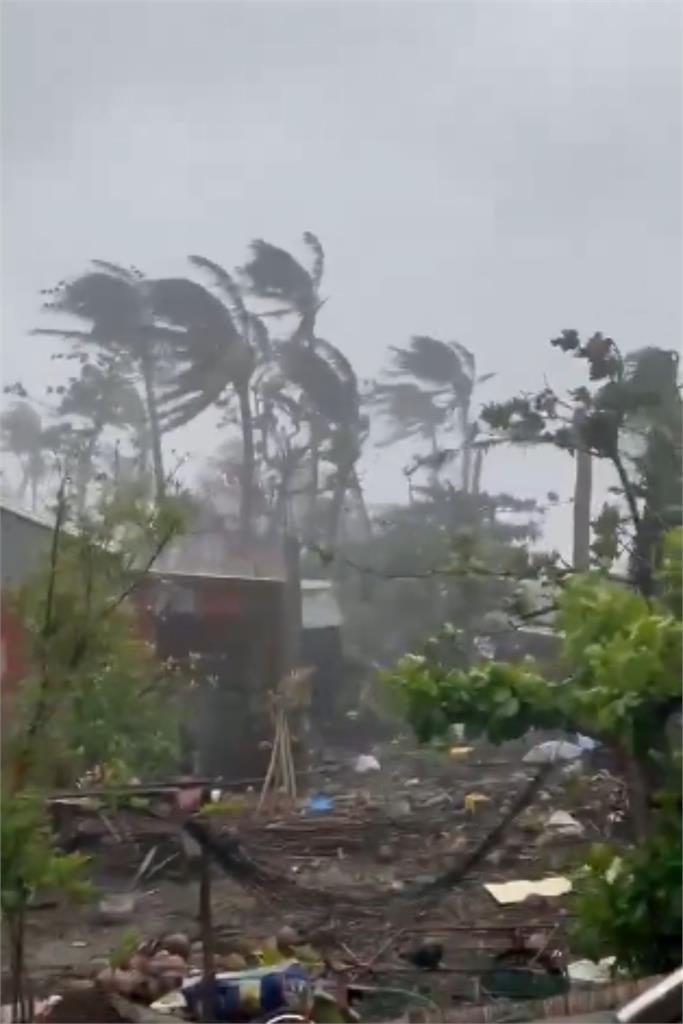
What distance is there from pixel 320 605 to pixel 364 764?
0.18m

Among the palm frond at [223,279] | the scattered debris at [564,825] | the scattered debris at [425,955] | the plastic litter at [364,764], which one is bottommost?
the scattered debris at [425,955]

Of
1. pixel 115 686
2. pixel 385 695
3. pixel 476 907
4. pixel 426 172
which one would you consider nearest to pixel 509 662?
pixel 385 695

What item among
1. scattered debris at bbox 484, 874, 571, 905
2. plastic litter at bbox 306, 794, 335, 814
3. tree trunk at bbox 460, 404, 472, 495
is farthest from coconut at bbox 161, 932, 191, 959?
tree trunk at bbox 460, 404, 472, 495

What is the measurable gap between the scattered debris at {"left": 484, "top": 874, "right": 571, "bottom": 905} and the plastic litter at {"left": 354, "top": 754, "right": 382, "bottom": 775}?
19 centimetres

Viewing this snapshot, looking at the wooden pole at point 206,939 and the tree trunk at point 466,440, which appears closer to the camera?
the wooden pole at point 206,939

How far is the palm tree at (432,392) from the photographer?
133 cm

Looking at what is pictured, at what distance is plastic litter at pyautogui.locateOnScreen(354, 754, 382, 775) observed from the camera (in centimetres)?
132

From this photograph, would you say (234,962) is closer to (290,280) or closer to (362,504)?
(362,504)

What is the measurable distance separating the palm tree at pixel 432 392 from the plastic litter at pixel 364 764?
318 millimetres

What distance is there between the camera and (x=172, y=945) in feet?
4.13

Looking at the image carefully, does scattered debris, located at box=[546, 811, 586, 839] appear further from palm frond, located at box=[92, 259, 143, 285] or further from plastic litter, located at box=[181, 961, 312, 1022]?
palm frond, located at box=[92, 259, 143, 285]

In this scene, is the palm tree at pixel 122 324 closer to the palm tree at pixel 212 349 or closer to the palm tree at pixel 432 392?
the palm tree at pixel 212 349

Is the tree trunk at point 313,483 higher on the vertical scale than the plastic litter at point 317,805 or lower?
higher

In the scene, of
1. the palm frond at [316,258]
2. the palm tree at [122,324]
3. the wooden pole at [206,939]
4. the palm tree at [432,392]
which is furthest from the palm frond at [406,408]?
the wooden pole at [206,939]
